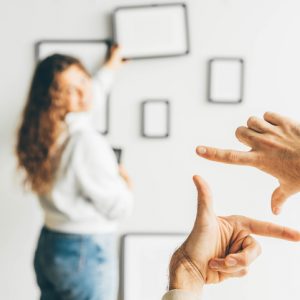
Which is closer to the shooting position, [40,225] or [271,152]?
[271,152]

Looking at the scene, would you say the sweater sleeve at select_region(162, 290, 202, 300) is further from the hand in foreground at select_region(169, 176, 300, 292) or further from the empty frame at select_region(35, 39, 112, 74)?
the empty frame at select_region(35, 39, 112, 74)

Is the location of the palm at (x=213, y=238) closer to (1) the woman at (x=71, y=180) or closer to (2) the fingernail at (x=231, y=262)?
(2) the fingernail at (x=231, y=262)

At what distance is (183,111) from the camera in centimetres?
155

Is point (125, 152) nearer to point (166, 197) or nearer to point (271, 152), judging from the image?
point (166, 197)

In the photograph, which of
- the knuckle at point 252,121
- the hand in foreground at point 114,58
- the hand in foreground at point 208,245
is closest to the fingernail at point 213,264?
the hand in foreground at point 208,245

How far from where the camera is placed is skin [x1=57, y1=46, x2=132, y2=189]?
1.46 m

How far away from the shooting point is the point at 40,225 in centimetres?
158

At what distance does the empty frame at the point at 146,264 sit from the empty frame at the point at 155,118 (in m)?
0.32

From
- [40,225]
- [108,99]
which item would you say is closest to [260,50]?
[108,99]

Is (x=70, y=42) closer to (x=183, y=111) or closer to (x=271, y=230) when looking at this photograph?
(x=183, y=111)

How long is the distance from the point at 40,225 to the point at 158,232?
1.22 ft

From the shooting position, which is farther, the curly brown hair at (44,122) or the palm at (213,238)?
the curly brown hair at (44,122)

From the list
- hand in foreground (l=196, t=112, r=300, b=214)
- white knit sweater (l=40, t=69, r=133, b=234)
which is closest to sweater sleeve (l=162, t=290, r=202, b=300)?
hand in foreground (l=196, t=112, r=300, b=214)

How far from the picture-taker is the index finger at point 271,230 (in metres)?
0.78
